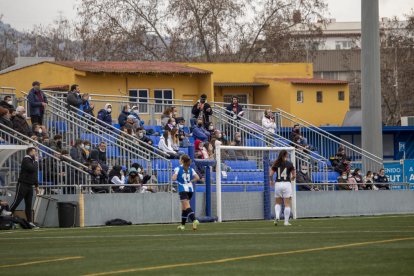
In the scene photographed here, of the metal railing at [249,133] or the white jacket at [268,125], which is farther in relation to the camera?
the white jacket at [268,125]

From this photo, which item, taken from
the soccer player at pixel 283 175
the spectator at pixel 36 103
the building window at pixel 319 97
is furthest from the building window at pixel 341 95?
the soccer player at pixel 283 175

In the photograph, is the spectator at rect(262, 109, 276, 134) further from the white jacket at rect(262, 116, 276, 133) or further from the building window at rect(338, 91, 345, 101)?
the building window at rect(338, 91, 345, 101)

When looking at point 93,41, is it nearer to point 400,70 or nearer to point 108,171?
point 400,70

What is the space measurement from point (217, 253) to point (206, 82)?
130ft

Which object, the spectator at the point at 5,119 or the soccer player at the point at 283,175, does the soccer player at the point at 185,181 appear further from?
the spectator at the point at 5,119

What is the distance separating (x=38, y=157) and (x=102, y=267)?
18.0 m

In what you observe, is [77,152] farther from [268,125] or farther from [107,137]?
[268,125]

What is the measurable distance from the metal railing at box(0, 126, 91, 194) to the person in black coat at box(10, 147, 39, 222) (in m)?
2.42

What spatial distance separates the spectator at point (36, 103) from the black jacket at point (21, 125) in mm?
1089

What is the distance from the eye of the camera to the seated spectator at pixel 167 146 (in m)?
38.1

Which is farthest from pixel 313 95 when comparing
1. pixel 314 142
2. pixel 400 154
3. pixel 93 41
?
pixel 93 41

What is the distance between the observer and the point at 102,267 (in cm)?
1608

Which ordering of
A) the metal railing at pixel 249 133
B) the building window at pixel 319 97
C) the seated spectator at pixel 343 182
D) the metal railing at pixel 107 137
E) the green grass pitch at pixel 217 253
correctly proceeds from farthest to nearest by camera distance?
the building window at pixel 319 97 < the metal railing at pixel 249 133 < the seated spectator at pixel 343 182 < the metal railing at pixel 107 137 < the green grass pitch at pixel 217 253

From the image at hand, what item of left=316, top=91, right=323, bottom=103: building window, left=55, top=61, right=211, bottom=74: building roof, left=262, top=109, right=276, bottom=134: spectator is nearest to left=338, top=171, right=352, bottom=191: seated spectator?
left=262, top=109, right=276, bottom=134: spectator
